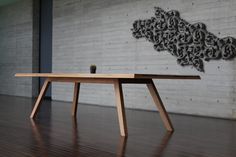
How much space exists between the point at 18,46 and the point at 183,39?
5.05m

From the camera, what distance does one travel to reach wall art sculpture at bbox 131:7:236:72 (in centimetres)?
438

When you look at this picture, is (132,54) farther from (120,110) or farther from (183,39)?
(120,110)

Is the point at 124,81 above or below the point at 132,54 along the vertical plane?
below

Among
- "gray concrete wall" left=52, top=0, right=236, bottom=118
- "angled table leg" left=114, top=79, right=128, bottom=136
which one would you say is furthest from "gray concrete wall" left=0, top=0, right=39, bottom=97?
"angled table leg" left=114, top=79, right=128, bottom=136

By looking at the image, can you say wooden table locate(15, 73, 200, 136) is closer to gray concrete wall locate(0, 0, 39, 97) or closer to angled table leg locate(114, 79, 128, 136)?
angled table leg locate(114, 79, 128, 136)

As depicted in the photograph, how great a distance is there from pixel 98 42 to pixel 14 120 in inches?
110

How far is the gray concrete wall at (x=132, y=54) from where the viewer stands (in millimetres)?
4410

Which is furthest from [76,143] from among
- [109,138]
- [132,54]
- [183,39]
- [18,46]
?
[18,46]

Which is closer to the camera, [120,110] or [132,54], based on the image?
[120,110]

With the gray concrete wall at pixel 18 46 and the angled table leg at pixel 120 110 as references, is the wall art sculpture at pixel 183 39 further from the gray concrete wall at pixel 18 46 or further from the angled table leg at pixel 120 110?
the gray concrete wall at pixel 18 46

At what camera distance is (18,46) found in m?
8.33

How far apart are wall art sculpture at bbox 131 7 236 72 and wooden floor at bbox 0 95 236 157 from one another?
1.02m

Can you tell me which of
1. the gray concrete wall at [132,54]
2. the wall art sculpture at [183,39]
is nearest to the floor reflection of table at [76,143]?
the gray concrete wall at [132,54]

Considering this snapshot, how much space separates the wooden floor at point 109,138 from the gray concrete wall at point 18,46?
4.23m
